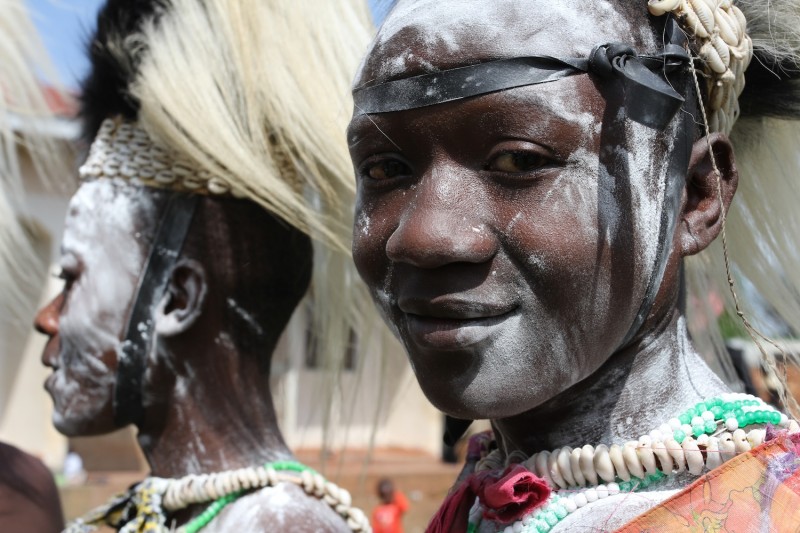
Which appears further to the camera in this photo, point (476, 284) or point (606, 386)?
point (606, 386)

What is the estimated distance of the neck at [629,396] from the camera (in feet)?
4.02

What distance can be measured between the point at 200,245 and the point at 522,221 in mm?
1061

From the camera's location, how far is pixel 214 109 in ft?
6.57

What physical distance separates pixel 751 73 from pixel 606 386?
505mm

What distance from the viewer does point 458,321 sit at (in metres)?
1.14

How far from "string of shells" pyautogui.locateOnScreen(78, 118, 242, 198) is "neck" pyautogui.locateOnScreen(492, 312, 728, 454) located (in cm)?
97

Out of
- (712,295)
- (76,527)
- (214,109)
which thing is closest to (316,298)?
(214,109)

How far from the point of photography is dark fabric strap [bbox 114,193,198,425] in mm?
2006

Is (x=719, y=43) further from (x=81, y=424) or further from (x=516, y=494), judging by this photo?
(x=81, y=424)

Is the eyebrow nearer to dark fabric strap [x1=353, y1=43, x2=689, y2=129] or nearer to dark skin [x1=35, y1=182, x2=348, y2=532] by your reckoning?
dark fabric strap [x1=353, y1=43, x2=689, y2=129]

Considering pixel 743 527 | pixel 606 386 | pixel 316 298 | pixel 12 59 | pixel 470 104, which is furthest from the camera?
pixel 12 59

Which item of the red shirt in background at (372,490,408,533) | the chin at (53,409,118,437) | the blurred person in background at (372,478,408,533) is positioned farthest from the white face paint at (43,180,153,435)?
the red shirt in background at (372,490,408,533)

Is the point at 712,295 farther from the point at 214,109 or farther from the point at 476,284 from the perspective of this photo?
the point at 214,109

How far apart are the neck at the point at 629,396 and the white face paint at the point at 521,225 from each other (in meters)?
0.07
